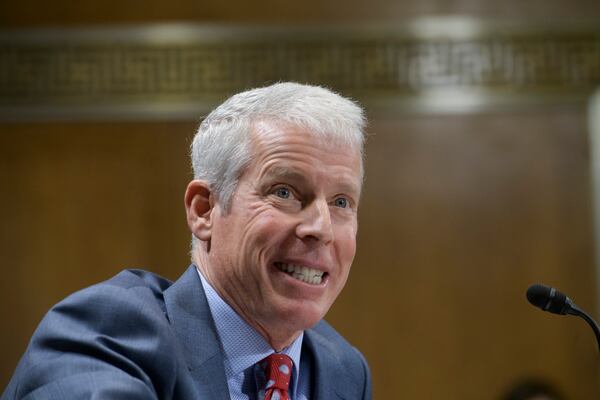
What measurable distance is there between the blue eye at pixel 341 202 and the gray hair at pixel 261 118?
0.10 metres

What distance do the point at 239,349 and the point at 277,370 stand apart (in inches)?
3.2

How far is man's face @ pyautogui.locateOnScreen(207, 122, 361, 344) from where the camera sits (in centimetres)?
169

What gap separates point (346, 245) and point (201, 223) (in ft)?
0.87

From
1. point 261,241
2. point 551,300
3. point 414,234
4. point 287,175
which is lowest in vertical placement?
point 414,234

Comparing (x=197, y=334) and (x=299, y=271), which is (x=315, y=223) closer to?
(x=299, y=271)

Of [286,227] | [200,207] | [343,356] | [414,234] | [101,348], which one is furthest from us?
[414,234]

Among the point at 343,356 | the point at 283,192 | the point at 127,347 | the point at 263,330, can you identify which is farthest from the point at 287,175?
the point at 343,356

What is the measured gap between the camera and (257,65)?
4531 millimetres

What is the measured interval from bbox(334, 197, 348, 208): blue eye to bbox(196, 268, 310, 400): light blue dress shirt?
Result: 262 millimetres

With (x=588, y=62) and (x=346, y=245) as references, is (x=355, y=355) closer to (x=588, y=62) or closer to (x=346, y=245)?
(x=346, y=245)

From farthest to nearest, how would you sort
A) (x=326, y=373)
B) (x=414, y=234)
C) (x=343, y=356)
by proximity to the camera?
(x=414, y=234)
(x=343, y=356)
(x=326, y=373)

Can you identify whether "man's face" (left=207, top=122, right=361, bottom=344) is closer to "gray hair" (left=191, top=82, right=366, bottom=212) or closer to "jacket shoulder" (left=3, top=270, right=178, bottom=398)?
"gray hair" (left=191, top=82, right=366, bottom=212)

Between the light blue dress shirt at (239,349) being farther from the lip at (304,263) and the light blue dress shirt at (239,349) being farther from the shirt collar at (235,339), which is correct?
the lip at (304,263)

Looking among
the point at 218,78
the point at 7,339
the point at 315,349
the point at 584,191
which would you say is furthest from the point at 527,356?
the point at 315,349
